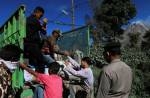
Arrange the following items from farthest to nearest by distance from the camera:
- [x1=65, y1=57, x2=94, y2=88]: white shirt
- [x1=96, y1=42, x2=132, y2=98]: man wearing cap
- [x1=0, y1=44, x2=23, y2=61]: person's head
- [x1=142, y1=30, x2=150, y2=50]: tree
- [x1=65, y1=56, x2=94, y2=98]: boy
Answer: [x1=142, y1=30, x2=150, y2=50]: tree, [x1=65, y1=56, x2=94, y2=98]: boy, [x1=65, y1=57, x2=94, y2=88]: white shirt, [x1=0, y1=44, x2=23, y2=61]: person's head, [x1=96, y1=42, x2=132, y2=98]: man wearing cap

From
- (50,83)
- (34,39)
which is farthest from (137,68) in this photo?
(50,83)

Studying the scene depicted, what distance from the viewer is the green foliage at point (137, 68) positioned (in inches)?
746

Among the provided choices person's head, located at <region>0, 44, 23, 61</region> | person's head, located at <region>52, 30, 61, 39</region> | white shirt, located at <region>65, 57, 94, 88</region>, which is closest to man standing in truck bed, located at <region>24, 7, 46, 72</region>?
person's head, located at <region>52, 30, 61, 39</region>

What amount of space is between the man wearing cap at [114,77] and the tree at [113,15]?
1102 inches

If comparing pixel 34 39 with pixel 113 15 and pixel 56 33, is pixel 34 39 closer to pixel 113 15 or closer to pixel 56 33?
pixel 56 33

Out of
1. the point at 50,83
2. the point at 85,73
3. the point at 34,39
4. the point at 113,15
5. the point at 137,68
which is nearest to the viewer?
the point at 50,83

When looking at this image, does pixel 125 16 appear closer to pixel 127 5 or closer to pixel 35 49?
pixel 127 5

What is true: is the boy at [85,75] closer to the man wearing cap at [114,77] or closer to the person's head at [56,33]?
the person's head at [56,33]

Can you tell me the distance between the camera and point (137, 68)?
22266 mm

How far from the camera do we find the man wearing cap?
5.48m

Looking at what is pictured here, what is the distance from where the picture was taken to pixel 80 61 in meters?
11.6

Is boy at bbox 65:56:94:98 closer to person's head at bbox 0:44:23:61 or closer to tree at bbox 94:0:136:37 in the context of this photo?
person's head at bbox 0:44:23:61

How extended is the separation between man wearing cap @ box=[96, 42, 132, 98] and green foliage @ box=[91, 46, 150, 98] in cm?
1057

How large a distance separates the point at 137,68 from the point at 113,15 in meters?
12.6
